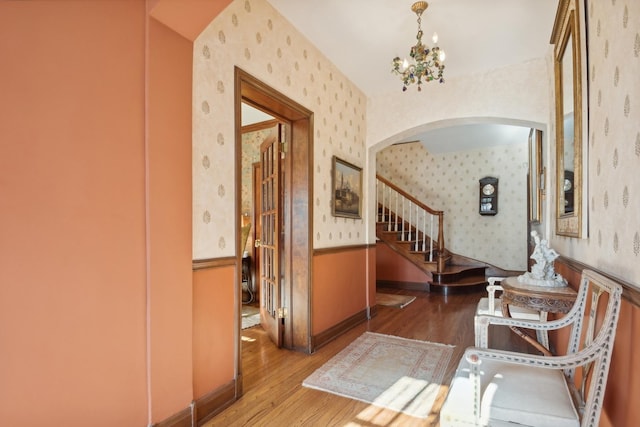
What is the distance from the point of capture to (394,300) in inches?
211

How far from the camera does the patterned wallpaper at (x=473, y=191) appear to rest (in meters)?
7.00

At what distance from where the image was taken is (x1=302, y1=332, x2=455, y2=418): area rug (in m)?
2.29

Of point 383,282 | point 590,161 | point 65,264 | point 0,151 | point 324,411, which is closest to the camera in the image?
point 0,151

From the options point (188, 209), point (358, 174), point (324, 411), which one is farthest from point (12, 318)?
point (358, 174)

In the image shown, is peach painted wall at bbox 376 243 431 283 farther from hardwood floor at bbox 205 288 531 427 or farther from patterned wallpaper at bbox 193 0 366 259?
patterned wallpaper at bbox 193 0 366 259

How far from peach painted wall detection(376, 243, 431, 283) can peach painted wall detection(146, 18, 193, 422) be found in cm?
508

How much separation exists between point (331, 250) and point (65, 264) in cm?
253

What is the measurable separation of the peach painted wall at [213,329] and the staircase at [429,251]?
15.2 ft

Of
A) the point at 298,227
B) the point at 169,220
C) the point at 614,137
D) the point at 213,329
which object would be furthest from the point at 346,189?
the point at 614,137

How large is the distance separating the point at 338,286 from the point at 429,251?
3318 mm

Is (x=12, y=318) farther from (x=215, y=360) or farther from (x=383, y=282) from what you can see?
(x=383, y=282)

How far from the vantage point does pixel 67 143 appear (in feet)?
4.51

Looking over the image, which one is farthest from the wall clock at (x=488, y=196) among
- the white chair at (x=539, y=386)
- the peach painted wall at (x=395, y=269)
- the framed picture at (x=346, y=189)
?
the white chair at (x=539, y=386)

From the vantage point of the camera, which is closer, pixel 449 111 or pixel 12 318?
pixel 12 318
